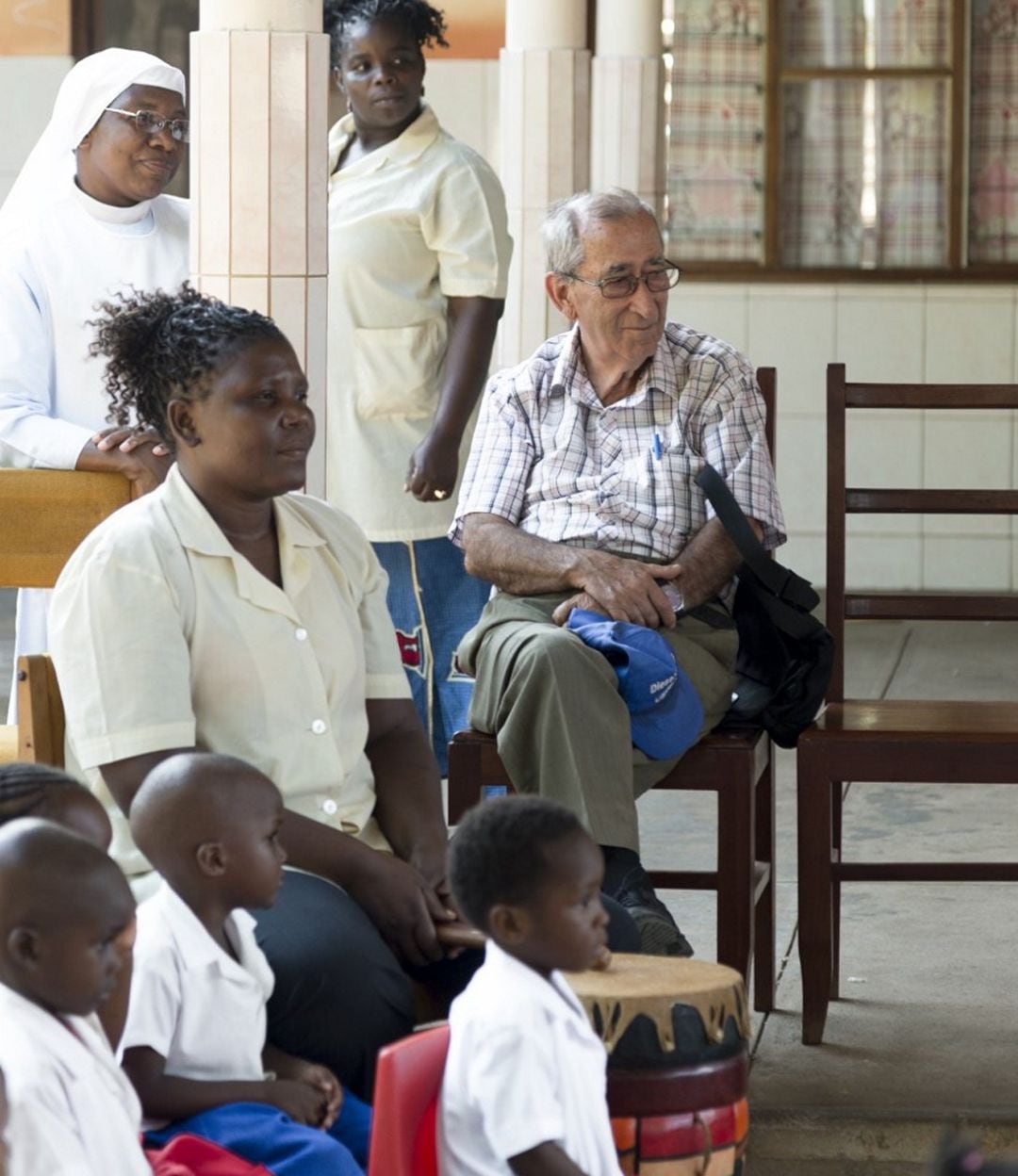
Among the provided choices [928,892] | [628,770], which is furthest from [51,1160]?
[928,892]

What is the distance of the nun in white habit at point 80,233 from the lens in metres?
3.84

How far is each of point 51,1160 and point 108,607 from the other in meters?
0.89

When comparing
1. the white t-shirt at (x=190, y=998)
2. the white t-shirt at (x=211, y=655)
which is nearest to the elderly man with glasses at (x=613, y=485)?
the white t-shirt at (x=211, y=655)

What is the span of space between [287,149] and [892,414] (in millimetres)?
6106

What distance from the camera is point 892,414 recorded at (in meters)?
9.55

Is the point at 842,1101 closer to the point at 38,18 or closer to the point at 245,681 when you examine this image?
the point at 245,681

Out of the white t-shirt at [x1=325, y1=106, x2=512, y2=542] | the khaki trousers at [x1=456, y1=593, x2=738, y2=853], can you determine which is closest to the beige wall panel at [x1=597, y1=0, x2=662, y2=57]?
the white t-shirt at [x1=325, y1=106, x2=512, y2=542]

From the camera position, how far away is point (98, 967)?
193 centimetres

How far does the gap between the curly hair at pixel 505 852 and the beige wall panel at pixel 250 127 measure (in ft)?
6.08

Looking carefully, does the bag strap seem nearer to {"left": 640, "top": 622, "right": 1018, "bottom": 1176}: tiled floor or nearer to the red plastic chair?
{"left": 640, "top": 622, "right": 1018, "bottom": 1176}: tiled floor

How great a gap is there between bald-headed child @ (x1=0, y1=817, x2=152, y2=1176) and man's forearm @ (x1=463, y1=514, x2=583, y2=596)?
5.74ft

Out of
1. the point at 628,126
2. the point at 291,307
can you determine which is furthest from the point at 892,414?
the point at 291,307

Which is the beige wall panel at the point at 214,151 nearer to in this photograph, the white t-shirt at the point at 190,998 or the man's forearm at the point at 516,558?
the man's forearm at the point at 516,558

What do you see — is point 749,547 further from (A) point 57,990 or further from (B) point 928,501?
(A) point 57,990
